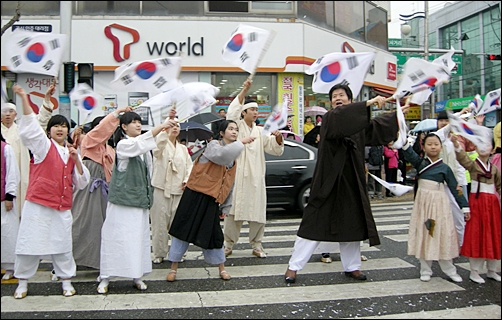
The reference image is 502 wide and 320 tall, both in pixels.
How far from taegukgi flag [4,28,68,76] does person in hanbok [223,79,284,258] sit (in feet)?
7.29

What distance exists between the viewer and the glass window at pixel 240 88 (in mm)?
14711

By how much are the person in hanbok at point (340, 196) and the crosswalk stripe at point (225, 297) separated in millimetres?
329

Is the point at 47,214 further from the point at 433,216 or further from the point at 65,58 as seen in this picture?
the point at 65,58

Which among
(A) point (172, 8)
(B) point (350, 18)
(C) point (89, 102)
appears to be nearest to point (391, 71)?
(B) point (350, 18)

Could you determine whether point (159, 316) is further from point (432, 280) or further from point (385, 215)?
point (385, 215)

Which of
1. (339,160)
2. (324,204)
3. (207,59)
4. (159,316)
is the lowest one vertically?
(159,316)

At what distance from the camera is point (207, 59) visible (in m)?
14.5

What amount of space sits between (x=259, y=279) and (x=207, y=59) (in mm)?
10664

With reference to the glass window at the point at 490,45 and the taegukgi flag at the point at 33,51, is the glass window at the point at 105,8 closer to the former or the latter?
the taegukgi flag at the point at 33,51

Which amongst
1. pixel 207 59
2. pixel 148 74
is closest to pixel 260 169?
pixel 148 74

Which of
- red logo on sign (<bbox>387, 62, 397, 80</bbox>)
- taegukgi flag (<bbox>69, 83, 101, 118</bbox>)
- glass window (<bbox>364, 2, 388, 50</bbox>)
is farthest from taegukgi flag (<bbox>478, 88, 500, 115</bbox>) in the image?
red logo on sign (<bbox>387, 62, 397, 80</bbox>)

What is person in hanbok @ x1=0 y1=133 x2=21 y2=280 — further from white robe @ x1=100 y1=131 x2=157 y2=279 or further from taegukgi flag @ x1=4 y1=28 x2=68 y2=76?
white robe @ x1=100 y1=131 x2=157 y2=279

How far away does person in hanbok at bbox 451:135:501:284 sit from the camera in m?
4.52

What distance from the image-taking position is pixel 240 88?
48.4 ft
